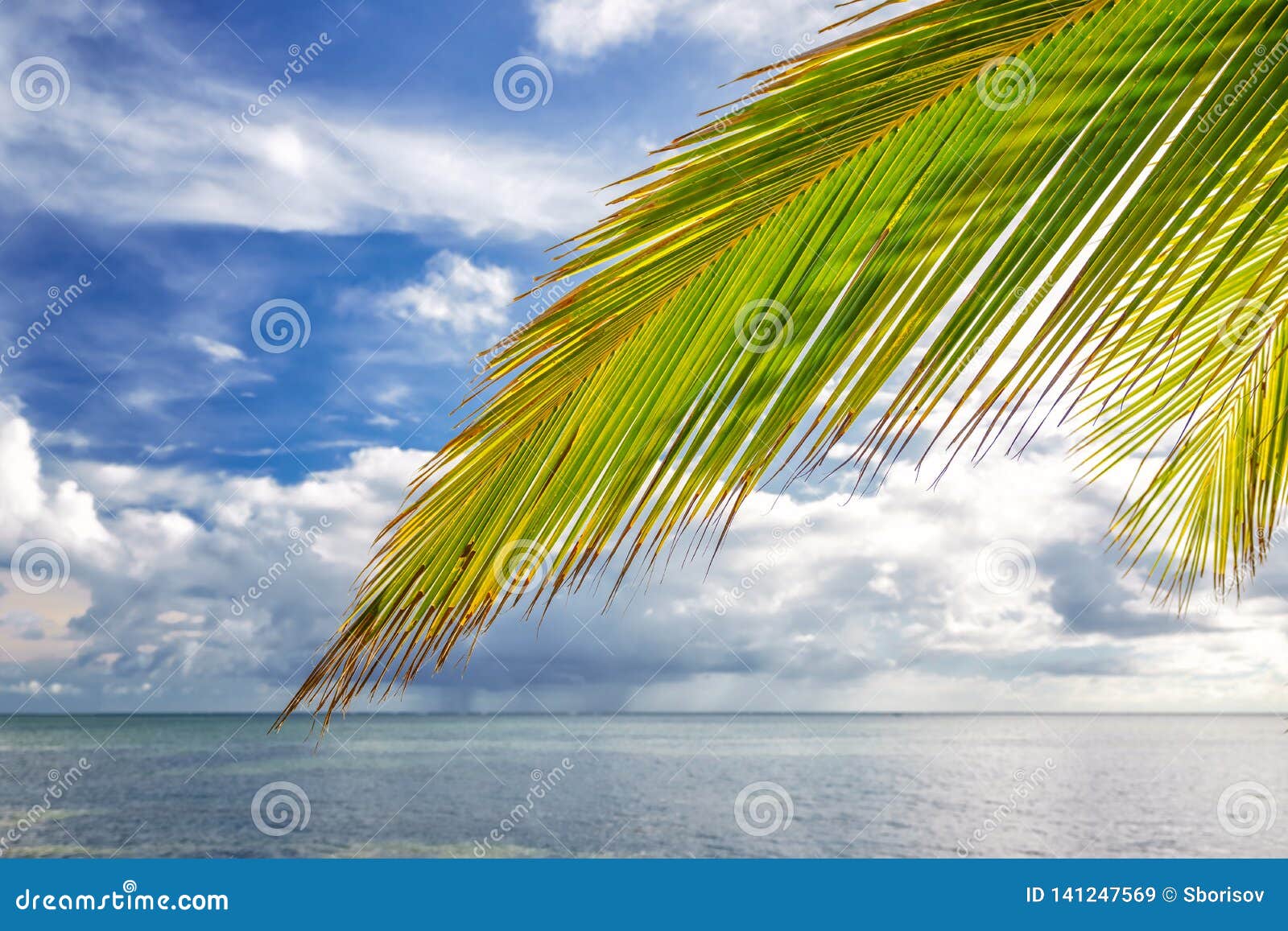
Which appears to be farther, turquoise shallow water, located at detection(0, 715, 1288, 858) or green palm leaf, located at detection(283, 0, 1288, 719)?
turquoise shallow water, located at detection(0, 715, 1288, 858)

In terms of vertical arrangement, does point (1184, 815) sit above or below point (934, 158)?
above

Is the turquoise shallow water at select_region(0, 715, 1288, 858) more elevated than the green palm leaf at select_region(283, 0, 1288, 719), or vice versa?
the turquoise shallow water at select_region(0, 715, 1288, 858)

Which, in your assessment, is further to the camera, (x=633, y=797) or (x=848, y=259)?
(x=633, y=797)

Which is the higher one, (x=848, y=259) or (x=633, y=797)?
(x=633, y=797)

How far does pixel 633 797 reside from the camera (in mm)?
40156

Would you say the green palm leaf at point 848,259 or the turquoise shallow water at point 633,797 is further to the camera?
the turquoise shallow water at point 633,797

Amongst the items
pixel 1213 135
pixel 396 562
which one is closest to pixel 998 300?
pixel 1213 135

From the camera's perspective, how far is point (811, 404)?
87 centimetres

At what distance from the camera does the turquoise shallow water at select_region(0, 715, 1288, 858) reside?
30781 mm

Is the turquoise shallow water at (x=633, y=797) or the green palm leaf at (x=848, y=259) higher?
the turquoise shallow water at (x=633, y=797)

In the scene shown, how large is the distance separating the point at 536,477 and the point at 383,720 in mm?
101633

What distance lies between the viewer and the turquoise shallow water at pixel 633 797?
101ft
